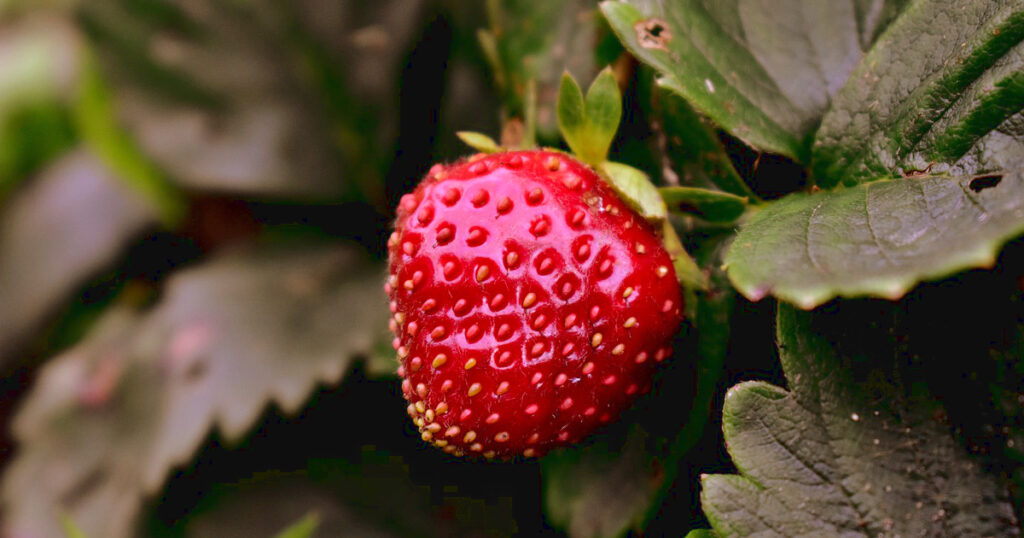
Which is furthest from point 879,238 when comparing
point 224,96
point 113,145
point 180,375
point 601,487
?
point 113,145

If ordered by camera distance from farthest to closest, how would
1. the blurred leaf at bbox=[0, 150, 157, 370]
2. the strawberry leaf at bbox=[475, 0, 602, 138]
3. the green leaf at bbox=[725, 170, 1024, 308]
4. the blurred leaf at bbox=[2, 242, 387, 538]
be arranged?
the blurred leaf at bbox=[0, 150, 157, 370]
the blurred leaf at bbox=[2, 242, 387, 538]
the strawberry leaf at bbox=[475, 0, 602, 138]
the green leaf at bbox=[725, 170, 1024, 308]

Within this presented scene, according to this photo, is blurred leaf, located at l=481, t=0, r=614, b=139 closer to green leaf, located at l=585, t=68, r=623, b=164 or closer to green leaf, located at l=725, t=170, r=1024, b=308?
green leaf, located at l=585, t=68, r=623, b=164

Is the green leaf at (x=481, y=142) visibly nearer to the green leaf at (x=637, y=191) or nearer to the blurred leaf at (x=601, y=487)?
the green leaf at (x=637, y=191)

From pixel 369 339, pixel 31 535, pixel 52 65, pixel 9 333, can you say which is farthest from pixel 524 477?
pixel 52 65

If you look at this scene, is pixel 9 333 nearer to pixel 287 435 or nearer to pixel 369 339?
pixel 287 435

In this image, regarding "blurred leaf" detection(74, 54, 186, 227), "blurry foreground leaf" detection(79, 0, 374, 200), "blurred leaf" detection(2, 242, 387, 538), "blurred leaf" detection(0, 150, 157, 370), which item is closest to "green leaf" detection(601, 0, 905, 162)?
"blurred leaf" detection(2, 242, 387, 538)

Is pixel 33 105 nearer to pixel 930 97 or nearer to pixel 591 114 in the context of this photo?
pixel 591 114

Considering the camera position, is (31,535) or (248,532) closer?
(248,532)
